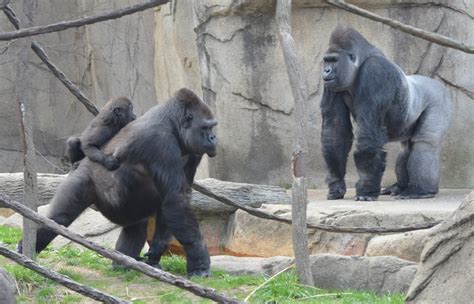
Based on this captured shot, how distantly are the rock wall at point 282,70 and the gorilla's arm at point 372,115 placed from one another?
156cm

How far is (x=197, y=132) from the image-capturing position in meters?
5.67

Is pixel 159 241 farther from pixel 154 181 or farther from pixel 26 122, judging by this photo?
pixel 26 122

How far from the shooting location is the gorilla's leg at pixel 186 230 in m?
5.44

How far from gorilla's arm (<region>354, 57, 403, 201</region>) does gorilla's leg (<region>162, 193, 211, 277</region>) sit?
2661mm

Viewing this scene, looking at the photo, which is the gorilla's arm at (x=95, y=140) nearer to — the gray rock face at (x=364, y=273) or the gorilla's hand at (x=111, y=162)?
the gorilla's hand at (x=111, y=162)

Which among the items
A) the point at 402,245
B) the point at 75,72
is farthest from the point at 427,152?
the point at 75,72

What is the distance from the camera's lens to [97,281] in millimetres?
5406

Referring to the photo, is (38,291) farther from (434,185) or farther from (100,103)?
(100,103)

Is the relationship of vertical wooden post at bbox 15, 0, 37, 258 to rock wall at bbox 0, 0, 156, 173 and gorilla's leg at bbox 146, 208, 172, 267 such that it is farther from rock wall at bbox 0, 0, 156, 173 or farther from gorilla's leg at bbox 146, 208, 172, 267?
rock wall at bbox 0, 0, 156, 173

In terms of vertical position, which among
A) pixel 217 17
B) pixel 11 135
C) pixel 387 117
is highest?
pixel 217 17

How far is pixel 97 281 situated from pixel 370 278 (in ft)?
4.74

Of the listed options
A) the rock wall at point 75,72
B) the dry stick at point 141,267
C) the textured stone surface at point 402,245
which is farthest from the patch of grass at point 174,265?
the rock wall at point 75,72

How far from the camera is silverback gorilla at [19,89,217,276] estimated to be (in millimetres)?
5449

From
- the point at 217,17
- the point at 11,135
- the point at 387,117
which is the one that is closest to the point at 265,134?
the point at 217,17
